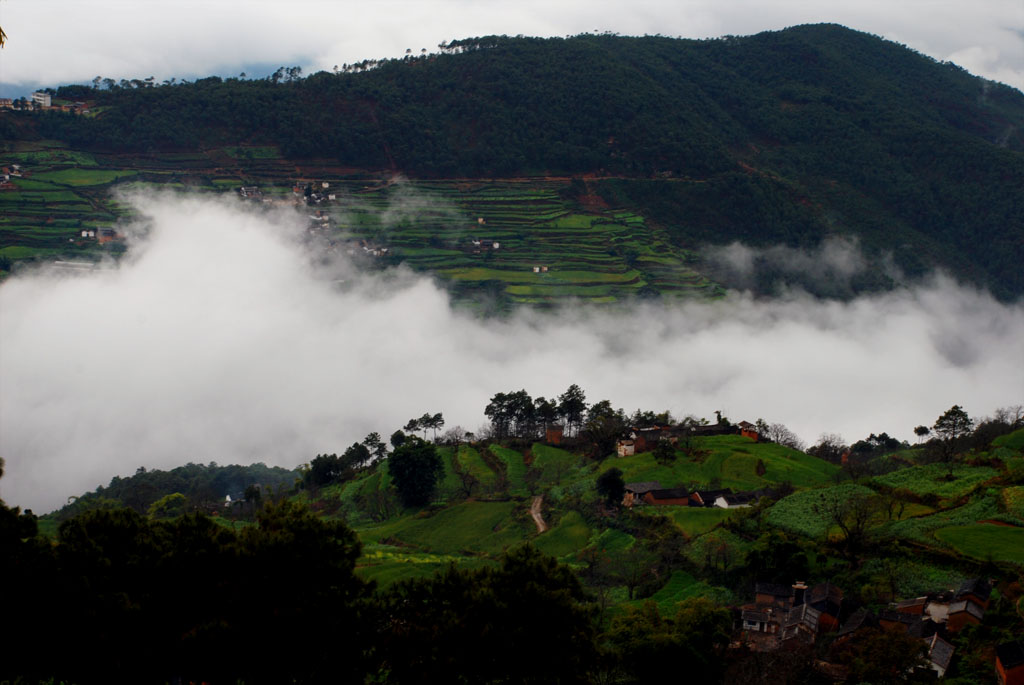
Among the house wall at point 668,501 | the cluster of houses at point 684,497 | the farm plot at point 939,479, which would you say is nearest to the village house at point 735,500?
the cluster of houses at point 684,497

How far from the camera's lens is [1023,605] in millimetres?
20859

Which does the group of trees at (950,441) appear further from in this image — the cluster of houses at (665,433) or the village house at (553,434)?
the village house at (553,434)

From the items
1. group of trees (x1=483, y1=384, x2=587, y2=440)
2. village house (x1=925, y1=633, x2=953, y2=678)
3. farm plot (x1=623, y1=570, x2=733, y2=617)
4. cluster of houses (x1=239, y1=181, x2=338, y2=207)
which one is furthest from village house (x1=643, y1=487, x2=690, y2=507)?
cluster of houses (x1=239, y1=181, x2=338, y2=207)

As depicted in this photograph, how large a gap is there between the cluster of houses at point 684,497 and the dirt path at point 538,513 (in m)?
3.63

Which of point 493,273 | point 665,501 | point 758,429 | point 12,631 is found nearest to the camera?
point 12,631

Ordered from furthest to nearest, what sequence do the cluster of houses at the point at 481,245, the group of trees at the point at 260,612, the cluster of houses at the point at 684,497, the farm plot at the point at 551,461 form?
1. the cluster of houses at the point at 481,245
2. the farm plot at the point at 551,461
3. the cluster of houses at the point at 684,497
4. the group of trees at the point at 260,612

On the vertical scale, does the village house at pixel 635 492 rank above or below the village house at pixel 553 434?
above

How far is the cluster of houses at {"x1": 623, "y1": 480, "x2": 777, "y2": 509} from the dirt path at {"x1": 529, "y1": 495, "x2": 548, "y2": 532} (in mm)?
3629

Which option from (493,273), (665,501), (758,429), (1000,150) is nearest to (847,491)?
(665,501)

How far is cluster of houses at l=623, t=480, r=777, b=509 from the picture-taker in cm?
3903

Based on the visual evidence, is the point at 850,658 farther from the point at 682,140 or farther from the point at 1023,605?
the point at 682,140

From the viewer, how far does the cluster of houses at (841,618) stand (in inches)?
837

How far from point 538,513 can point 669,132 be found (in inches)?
3162

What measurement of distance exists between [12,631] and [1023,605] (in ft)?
68.4
